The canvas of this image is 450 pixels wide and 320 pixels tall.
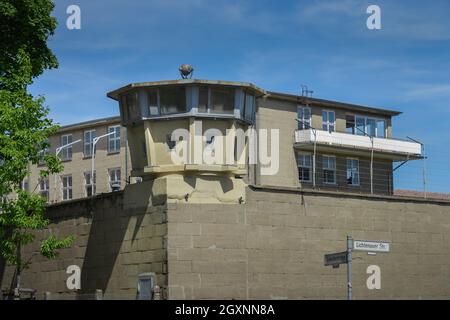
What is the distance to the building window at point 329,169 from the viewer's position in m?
56.5

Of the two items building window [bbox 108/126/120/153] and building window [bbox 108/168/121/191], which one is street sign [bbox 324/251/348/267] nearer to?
building window [bbox 108/168/121/191]

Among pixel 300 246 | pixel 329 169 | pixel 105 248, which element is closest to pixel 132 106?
pixel 105 248

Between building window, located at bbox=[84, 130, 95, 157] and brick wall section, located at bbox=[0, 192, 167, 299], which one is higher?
building window, located at bbox=[84, 130, 95, 157]

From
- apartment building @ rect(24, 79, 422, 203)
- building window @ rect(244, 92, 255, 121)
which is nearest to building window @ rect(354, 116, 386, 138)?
apartment building @ rect(24, 79, 422, 203)

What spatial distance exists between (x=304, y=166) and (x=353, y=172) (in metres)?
4.01

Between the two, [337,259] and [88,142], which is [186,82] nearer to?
[337,259]

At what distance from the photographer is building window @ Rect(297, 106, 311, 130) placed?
183ft

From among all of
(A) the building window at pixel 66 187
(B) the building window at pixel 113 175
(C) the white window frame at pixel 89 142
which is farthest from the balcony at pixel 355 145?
(A) the building window at pixel 66 187

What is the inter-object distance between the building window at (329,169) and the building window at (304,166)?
1.06 metres

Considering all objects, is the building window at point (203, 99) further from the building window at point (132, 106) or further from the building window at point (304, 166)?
the building window at point (304, 166)

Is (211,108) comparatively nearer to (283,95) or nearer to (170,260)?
(170,260)

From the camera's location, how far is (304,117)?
56.2 m

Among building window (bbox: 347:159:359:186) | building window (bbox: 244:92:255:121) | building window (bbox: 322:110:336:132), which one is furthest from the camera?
building window (bbox: 347:159:359:186)
